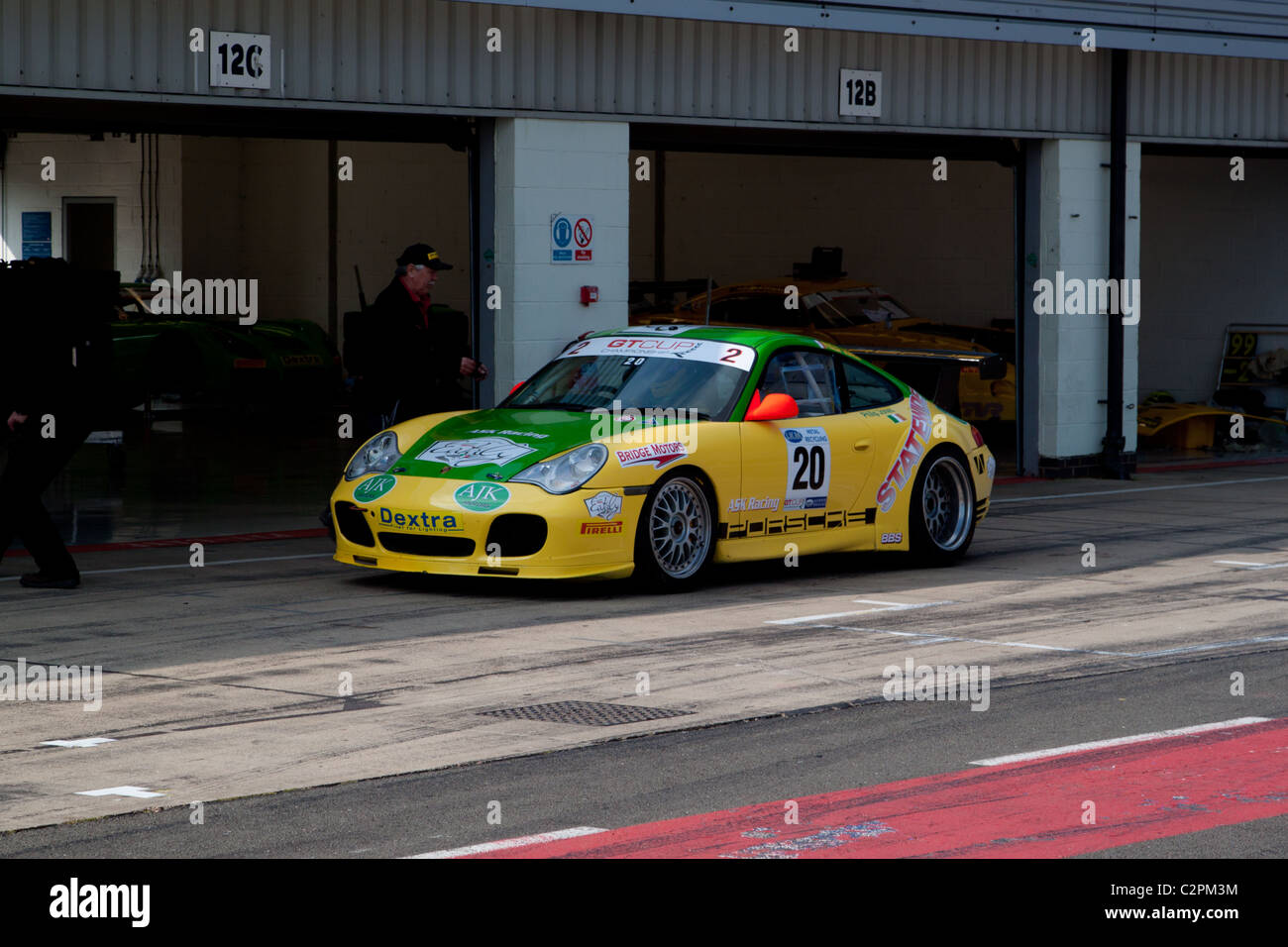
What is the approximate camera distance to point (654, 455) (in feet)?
31.8

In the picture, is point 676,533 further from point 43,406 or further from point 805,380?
point 43,406

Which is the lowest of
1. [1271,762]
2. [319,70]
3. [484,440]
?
[1271,762]

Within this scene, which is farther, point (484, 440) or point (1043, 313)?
point (1043, 313)

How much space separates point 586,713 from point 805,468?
3.68 m

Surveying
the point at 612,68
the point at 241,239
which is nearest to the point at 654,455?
the point at 612,68

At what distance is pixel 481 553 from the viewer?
31.0 ft

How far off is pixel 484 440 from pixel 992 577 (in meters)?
3.07

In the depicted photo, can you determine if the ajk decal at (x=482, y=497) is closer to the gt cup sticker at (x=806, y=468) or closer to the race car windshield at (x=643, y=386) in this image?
the race car windshield at (x=643, y=386)

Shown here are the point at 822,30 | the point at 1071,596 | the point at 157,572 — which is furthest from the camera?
the point at 822,30

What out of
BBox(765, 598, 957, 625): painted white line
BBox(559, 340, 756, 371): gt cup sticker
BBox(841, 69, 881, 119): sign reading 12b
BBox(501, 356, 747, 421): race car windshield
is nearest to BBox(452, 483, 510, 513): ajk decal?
BBox(501, 356, 747, 421): race car windshield

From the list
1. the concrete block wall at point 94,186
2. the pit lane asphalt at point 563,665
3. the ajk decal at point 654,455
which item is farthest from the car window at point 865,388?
the concrete block wall at point 94,186
